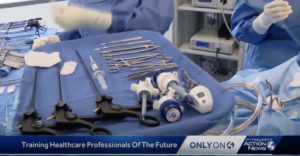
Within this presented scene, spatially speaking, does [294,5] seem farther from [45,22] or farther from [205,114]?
[45,22]

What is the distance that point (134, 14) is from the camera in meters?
1.26

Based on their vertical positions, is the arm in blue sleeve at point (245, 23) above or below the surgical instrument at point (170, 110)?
below

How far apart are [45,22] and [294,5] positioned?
4.28ft

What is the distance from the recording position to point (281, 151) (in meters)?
0.61

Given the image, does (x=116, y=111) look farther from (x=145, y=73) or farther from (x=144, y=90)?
(x=145, y=73)

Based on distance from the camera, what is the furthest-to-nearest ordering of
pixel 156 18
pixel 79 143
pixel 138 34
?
pixel 156 18, pixel 138 34, pixel 79 143

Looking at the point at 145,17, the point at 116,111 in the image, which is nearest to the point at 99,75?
the point at 116,111

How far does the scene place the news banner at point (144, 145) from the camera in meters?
0.59

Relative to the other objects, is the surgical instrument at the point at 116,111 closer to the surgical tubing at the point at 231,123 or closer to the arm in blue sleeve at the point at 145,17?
the surgical tubing at the point at 231,123

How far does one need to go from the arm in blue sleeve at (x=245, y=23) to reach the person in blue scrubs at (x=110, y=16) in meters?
0.34

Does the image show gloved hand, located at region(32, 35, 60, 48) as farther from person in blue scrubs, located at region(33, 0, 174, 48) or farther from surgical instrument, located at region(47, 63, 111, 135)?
surgical instrument, located at region(47, 63, 111, 135)

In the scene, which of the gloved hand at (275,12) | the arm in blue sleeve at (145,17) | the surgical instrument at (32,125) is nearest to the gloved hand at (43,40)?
the arm in blue sleeve at (145,17)

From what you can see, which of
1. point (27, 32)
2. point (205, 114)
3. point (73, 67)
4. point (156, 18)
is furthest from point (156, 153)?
point (27, 32)

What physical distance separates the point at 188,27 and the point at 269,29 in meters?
0.94
